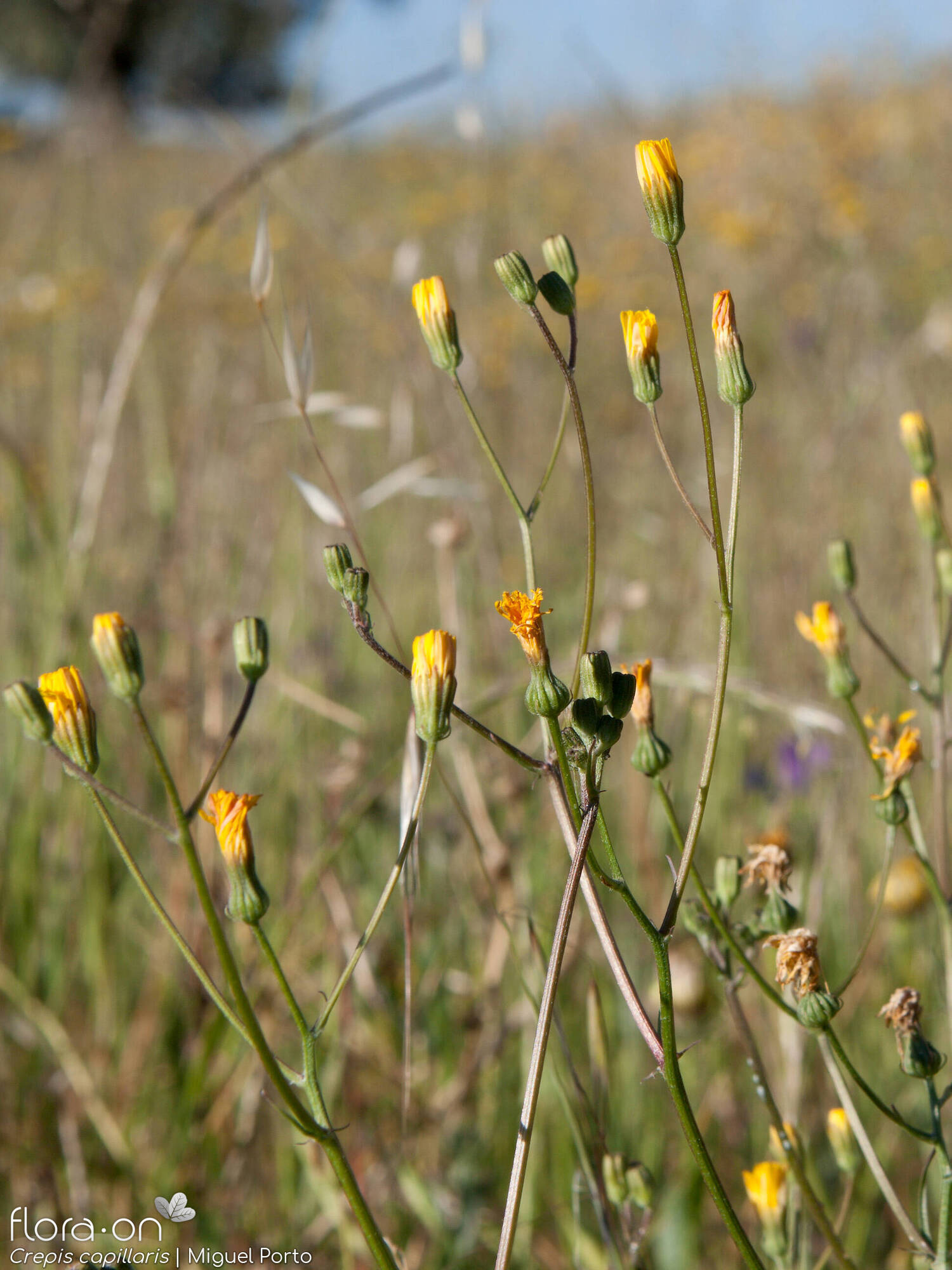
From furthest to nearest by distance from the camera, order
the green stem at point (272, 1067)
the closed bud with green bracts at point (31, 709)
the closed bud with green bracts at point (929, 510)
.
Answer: the closed bud with green bracts at point (929, 510), the closed bud with green bracts at point (31, 709), the green stem at point (272, 1067)

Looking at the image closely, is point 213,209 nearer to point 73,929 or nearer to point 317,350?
point 73,929

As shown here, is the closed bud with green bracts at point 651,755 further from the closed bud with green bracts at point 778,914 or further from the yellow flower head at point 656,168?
the yellow flower head at point 656,168

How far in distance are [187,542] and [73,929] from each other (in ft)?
2.04

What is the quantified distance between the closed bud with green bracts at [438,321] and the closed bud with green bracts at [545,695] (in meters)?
0.22

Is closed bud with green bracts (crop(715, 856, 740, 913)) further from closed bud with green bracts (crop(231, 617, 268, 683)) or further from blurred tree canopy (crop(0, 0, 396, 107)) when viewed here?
blurred tree canopy (crop(0, 0, 396, 107))

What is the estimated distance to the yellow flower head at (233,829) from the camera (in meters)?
0.52

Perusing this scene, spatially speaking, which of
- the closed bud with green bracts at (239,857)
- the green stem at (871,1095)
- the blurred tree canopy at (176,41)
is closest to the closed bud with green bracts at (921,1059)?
the green stem at (871,1095)

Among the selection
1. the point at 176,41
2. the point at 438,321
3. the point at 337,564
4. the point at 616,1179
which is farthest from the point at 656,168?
the point at 176,41

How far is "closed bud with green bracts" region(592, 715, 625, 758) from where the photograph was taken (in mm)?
497

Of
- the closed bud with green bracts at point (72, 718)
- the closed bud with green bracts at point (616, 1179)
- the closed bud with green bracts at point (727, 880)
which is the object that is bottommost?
the closed bud with green bracts at point (616, 1179)

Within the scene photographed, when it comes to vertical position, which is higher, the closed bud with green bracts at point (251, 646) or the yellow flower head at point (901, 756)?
the closed bud with green bracts at point (251, 646)

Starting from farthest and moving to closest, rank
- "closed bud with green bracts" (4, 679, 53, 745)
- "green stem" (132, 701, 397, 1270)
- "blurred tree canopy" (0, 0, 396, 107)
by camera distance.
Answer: "blurred tree canopy" (0, 0, 396, 107) < "closed bud with green bracts" (4, 679, 53, 745) < "green stem" (132, 701, 397, 1270)

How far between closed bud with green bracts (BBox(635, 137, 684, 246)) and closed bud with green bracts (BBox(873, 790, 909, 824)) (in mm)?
347

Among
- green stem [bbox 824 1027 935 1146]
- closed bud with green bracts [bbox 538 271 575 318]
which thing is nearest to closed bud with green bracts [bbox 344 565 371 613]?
closed bud with green bracts [bbox 538 271 575 318]
